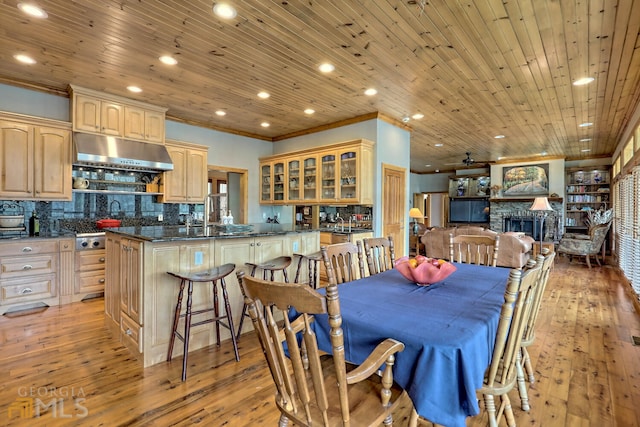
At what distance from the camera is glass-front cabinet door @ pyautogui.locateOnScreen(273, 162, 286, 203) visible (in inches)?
248

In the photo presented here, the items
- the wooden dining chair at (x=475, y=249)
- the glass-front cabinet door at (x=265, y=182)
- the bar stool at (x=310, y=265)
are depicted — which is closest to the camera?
the wooden dining chair at (x=475, y=249)

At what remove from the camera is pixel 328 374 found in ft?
5.07

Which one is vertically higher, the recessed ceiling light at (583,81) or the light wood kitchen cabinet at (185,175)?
the recessed ceiling light at (583,81)

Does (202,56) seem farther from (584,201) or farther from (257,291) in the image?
(584,201)

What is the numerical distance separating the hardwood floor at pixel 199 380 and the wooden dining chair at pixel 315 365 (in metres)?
0.75

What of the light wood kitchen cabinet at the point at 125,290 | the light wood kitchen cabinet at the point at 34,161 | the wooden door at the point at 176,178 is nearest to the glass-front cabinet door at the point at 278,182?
the wooden door at the point at 176,178

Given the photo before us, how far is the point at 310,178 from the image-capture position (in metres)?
5.82

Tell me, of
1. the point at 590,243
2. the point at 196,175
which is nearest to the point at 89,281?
the point at 196,175

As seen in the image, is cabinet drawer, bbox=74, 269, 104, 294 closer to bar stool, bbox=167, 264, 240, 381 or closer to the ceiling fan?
bar stool, bbox=167, 264, 240, 381

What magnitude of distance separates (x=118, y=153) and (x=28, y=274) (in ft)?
5.82

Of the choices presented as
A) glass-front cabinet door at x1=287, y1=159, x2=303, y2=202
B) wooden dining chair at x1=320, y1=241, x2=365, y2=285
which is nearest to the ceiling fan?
glass-front cabinet door at x1=287, y1=159, x2=303, y2=202

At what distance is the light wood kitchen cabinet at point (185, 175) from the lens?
5.17 meters

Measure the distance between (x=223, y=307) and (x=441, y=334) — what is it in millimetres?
2260

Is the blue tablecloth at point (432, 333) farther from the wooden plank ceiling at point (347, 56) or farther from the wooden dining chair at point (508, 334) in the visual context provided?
the wooden plank ceiling at point (347, 56)
